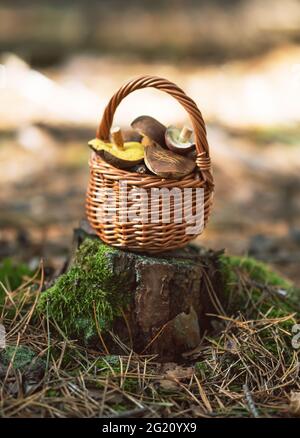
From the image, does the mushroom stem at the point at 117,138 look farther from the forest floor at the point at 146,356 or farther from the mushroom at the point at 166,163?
the forest floor at the point at 146,356

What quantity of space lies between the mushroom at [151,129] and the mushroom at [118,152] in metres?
0.07

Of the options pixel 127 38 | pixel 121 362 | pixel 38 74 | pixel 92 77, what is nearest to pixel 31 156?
pixel 38 74

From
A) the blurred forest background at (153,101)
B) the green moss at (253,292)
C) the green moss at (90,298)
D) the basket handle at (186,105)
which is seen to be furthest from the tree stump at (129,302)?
the blurred forest background at (153,101)

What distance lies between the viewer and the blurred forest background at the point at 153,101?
4.50 m

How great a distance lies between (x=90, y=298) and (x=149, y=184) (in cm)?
51

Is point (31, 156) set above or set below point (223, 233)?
above

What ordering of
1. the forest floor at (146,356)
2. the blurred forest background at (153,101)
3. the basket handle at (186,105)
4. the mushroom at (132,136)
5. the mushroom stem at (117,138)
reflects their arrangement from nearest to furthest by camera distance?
the forest floor at (146,356)
the basket handle at (186,105)
the mushroom stem at (117,138)
the mushroom at (132,136)
the blurred forest background at (153,101)

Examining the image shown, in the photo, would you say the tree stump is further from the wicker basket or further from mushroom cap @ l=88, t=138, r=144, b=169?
mushroom cap @ l=88, t=138, r=144, b=169

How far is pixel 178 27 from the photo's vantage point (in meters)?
10.1

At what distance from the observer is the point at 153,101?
679 cm

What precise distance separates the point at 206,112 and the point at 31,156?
2199 mm

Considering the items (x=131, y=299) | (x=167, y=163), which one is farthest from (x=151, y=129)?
(x=131, y=299)

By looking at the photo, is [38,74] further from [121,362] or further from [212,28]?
[121,362]

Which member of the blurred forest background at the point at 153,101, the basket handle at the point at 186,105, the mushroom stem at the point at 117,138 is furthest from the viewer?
the blurred forest background at the point at 153,101
